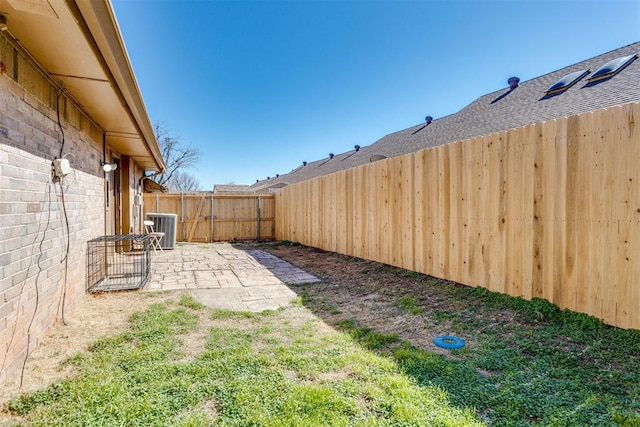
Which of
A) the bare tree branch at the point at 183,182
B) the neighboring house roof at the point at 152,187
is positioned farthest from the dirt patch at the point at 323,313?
the bare tree branch at the point at 183,182

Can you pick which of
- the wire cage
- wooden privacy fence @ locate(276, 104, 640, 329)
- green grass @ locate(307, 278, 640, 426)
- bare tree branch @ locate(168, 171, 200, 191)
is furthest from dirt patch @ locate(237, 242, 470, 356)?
bare tree branch @ locate(168, 171, 200, 191)

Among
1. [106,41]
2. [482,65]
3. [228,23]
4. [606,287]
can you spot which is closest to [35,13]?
[106,41]

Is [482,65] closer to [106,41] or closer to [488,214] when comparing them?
[488,214]

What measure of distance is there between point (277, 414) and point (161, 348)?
4.85 feet

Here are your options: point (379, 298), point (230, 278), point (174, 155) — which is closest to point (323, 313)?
point (379, 298)

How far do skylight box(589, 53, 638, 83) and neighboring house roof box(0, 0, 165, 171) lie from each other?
830cm

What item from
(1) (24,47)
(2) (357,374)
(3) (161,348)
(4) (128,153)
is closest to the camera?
(2) (357,374)

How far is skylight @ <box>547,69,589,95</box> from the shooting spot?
23.2ft

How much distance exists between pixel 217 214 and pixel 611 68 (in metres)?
11.8

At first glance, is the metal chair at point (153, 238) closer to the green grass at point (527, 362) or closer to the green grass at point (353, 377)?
the green grass at point (353, 377)

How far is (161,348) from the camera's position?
2.81 meters

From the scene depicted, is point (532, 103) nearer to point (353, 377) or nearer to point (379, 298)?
point (379, 298)

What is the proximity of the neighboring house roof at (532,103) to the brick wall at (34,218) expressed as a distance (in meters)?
7.76

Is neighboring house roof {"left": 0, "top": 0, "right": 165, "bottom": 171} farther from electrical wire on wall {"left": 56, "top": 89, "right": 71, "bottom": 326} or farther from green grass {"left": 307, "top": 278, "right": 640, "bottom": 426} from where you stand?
green grass {"left": 307, "top": 278, "right": 640, "bottom": 426}
